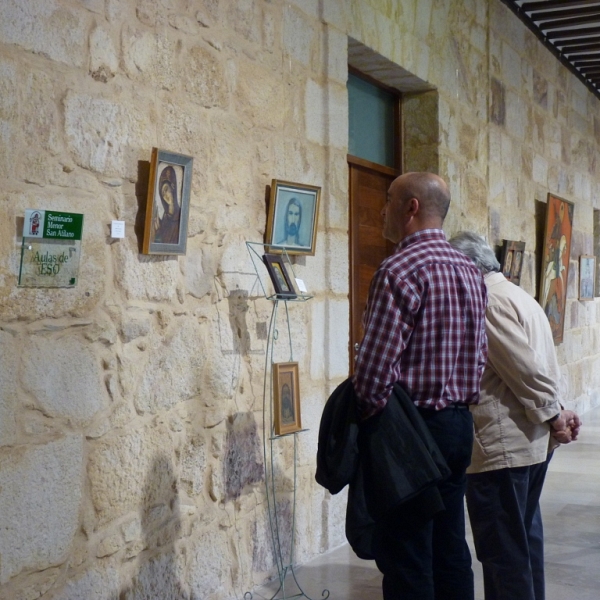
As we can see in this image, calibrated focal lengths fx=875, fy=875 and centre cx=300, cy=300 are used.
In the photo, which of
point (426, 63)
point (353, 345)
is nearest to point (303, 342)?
point (353, 345)

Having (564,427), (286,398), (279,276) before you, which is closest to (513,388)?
(564,427)

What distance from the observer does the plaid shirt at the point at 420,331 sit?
8.15ft

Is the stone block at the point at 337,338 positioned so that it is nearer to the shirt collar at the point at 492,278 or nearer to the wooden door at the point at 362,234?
the wooden door at the point at 362,234

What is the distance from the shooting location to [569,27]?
835cm

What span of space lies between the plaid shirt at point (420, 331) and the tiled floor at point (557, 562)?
5.41ft

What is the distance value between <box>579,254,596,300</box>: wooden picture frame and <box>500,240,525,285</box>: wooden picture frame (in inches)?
98.8

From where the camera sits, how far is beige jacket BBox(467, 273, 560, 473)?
303 cm

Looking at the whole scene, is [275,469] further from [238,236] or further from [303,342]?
[238,236]

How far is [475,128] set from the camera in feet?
22.3

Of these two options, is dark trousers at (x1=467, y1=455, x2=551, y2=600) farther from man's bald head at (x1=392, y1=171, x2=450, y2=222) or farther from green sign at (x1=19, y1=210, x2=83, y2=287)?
green sign at (x1=19, y1=210, x2=83, y2=287)

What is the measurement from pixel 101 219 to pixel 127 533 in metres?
1.16

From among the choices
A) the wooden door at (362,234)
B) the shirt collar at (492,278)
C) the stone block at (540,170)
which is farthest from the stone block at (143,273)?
the stone block at (540,170)

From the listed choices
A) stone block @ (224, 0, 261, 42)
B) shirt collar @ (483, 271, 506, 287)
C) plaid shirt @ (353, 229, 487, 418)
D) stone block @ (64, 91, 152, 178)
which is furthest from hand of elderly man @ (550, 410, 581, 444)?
stone block @ (224, 0, 261, 42)

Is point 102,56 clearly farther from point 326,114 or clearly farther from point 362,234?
point 362,234
